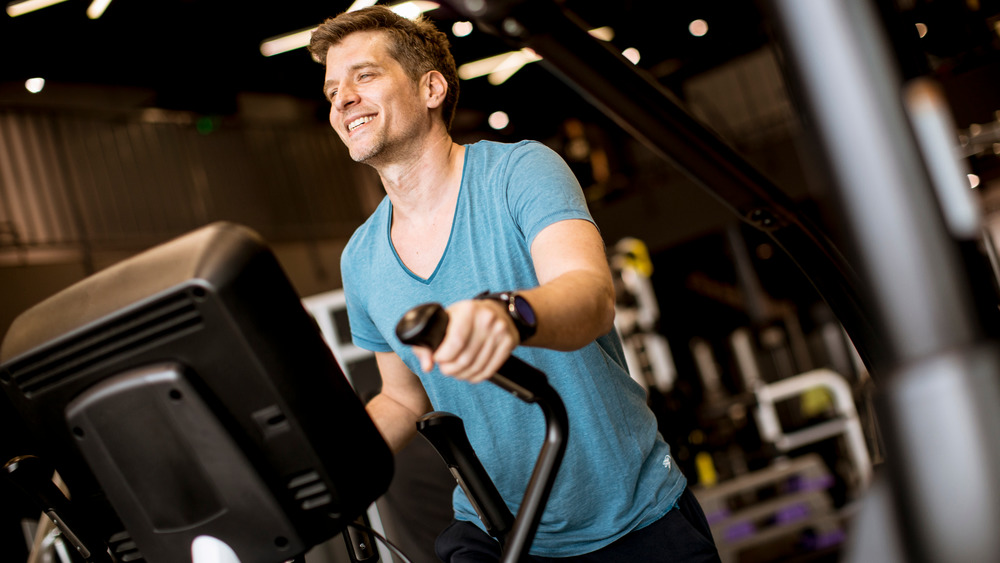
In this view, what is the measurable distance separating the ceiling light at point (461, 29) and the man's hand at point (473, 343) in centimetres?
707

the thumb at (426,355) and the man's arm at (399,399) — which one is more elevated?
the thumb at (426,355)

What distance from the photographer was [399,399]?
158 centimetres

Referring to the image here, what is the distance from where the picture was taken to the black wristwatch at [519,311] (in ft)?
2.64

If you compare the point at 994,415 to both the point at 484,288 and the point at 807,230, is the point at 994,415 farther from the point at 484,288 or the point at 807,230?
the point at 484,288

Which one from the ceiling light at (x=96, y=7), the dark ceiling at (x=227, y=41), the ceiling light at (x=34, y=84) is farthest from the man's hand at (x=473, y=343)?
the ceiling light at (x=34, y=84)

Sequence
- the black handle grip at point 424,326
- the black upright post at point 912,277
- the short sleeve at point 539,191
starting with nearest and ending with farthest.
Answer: the black upright post at point 912,277 < the black handle grip at point 424,326 < the short sleeve at point 539,191

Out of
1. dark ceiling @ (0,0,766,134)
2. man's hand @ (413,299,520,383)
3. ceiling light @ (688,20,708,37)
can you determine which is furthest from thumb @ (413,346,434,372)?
ceiling light @ (688,20,708,37)

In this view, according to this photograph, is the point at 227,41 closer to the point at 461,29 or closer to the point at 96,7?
the point at 96,7

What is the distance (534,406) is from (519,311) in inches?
22.4

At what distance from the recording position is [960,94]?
409cm

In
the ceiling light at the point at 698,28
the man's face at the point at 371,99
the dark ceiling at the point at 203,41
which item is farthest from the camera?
the ceiling light at the point at 698,28

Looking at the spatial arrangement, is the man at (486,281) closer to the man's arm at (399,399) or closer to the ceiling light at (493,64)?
the man's arm at (399,399)

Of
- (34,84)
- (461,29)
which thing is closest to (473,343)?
(34,84)

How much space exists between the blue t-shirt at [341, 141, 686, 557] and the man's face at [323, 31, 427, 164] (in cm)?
15
